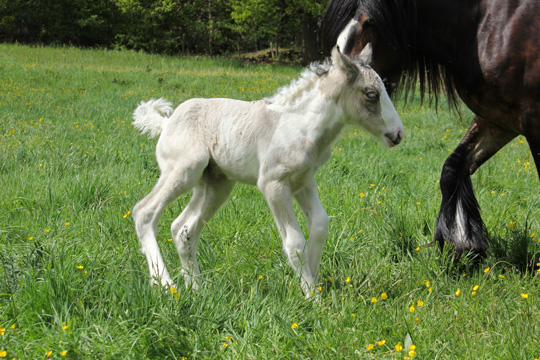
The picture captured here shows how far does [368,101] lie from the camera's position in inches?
109

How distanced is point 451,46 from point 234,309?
2.15m

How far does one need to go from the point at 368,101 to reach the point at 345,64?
23 centimetres

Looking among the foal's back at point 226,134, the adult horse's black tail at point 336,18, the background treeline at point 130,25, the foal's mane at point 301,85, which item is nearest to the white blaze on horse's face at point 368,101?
the foal's mane at point 301,85

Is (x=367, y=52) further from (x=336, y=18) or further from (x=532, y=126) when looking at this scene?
(x=532, y=126)

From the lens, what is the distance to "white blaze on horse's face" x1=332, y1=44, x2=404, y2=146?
107 inches

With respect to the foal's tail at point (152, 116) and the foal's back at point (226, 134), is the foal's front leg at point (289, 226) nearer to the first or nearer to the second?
the foal's back at point (226, 134)

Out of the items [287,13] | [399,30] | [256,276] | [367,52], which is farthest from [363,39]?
[287,13]

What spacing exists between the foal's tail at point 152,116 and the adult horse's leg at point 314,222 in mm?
960

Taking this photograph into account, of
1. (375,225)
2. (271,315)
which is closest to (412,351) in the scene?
(271,315)

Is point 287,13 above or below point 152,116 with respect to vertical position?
below

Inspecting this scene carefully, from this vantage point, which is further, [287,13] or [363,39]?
[287,13]

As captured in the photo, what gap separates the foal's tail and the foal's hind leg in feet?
1.14

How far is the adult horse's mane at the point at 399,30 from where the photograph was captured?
3307 millimetres

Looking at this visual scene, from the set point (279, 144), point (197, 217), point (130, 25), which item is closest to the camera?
point (279, 144)
